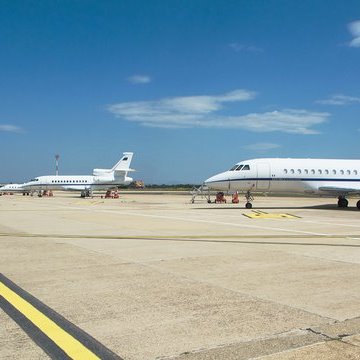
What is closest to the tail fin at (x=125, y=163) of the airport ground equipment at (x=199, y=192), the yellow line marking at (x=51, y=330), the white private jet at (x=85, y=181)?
the white private jet at (x=85, y=181)

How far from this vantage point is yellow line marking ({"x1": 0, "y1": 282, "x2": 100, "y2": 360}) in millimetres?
4445

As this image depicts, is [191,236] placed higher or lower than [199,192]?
lower

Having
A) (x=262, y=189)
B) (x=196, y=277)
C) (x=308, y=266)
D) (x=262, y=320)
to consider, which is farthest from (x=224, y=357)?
(x=262, y=189)

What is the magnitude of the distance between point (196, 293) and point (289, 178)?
2435cm

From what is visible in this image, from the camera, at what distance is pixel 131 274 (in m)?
8.18

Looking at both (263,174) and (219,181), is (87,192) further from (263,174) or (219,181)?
(263,174)

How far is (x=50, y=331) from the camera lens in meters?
5.05

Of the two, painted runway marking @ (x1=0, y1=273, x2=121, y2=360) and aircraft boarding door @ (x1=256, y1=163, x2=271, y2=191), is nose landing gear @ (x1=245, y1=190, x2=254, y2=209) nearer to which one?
aircraft boarding door @ (x1=256, y1=163, x2=271, y2=191)

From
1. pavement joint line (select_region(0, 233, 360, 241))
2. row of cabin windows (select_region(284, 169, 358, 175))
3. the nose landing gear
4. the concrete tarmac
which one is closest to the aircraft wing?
row of cabin windows (select_region(284, 169, 358, 175))

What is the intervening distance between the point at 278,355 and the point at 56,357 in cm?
208

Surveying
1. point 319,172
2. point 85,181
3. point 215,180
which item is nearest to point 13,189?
Answer: point 85,181

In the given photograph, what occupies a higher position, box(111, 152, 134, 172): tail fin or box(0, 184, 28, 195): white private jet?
box(111, 152, 134, 172): tail fin

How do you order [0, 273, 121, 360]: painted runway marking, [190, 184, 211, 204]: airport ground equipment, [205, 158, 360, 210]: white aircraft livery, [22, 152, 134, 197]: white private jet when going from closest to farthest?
[0, 273, 121, 360]: painted runway marking → [205, 158, 360, 210]: white aircraft livery → [190, 184, 211, 204]: airport ground equipment → [22, 152, 134, 197]: white private jet

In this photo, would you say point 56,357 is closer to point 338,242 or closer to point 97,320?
point 97,320
